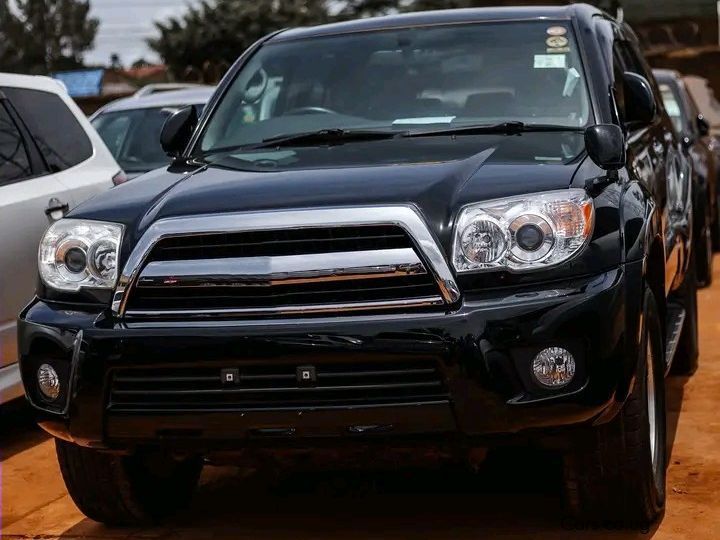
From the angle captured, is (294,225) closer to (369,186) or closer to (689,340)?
(369,186)

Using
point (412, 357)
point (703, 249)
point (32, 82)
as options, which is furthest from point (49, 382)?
point (703, 249)

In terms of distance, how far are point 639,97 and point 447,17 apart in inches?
35.2

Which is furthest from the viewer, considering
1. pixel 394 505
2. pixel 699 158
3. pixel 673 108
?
pixel 673 108

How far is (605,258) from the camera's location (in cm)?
432

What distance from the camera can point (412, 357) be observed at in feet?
13.6

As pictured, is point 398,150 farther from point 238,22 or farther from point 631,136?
point 238,22

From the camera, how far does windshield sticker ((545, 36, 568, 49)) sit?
220 inches

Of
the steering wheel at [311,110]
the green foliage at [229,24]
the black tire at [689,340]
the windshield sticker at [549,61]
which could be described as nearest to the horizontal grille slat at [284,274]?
the steering wheel at [311,110]

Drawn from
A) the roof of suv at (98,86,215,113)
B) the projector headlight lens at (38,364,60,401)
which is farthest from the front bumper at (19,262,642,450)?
the roof of suv at (98,86,215,113)

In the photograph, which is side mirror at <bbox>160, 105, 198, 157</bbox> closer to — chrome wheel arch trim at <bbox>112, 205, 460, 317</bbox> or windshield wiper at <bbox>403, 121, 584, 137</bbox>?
windshield wiper at <bbox>403, 121, 584, 137</bbox>

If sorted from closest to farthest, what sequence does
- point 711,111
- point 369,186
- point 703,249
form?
point 369,186 < point 703,249 < point 711,111

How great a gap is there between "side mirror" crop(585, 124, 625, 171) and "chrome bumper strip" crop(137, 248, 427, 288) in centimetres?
81

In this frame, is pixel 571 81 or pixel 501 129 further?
pixel 571 81

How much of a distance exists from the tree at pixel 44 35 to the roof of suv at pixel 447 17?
75.0 metres
